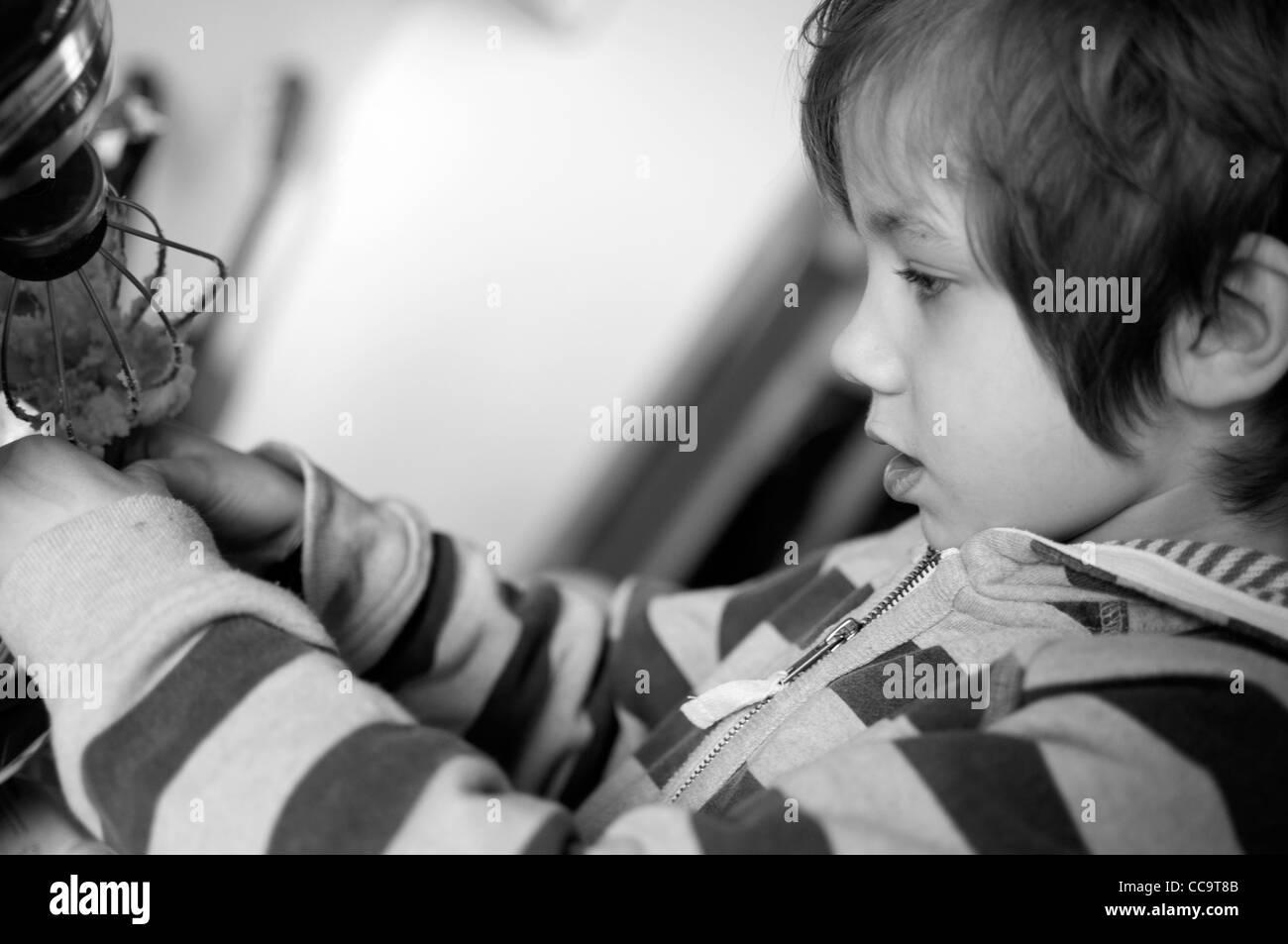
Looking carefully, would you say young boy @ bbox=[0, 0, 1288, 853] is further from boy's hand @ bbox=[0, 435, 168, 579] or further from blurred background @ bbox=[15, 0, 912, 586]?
blurred background @ bbox=[15, 0, 912, 586]

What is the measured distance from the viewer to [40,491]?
43 centimetres

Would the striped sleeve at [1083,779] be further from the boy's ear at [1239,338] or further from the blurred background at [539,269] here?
the blurred background at [539,269]

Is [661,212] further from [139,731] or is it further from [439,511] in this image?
[139,731]

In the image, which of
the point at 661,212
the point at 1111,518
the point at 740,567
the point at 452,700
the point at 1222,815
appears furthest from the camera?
the point at 661,212

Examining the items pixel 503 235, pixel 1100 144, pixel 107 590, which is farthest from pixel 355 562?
pixel 503 235

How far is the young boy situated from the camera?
409mm

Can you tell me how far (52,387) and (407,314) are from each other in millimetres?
838

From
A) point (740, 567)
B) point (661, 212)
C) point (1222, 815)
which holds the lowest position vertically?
point (740, 567)

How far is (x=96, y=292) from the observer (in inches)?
18.0

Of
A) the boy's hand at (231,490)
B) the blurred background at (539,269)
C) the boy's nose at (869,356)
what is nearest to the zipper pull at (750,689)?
the boy's nose at (869,356)

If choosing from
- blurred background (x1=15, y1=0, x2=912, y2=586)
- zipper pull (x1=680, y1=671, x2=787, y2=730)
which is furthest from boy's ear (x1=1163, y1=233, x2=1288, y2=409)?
blurred background (x1=15, y1=0, x2=912, y2=586)

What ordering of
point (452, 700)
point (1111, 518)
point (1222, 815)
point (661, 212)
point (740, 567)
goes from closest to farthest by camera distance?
point (1222, 815)
point (1111, 518)
point (452, 700)
point (740, 567)
point (661, 212)

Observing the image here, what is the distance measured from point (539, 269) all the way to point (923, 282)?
870 millimetres

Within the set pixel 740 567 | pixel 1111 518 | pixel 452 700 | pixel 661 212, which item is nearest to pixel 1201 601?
pixel 1111 518
